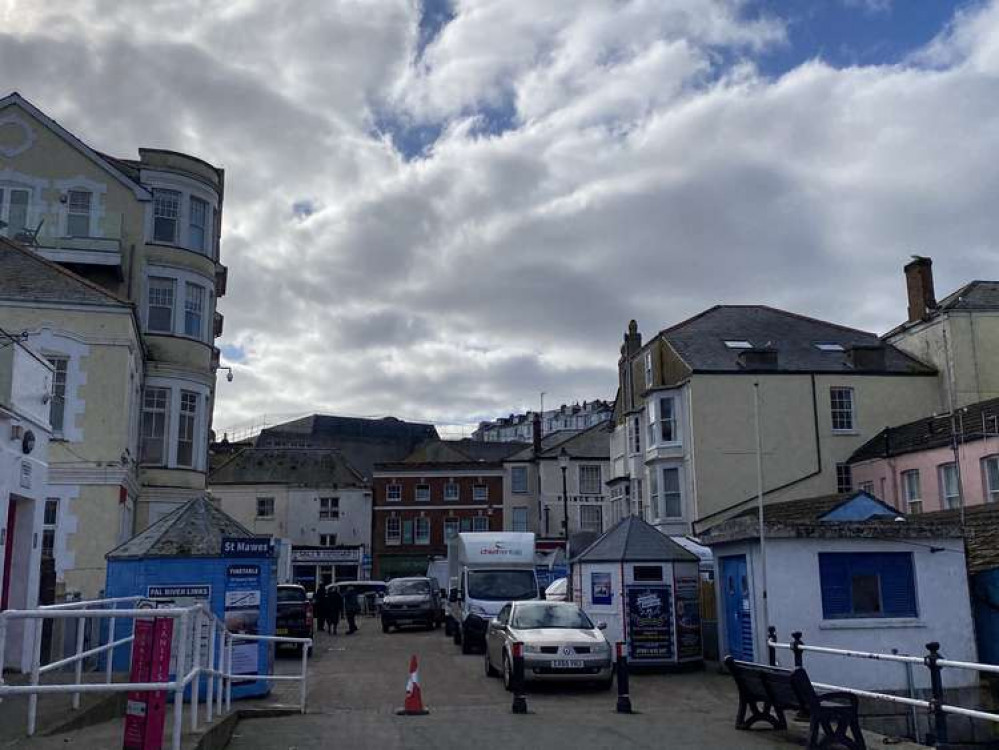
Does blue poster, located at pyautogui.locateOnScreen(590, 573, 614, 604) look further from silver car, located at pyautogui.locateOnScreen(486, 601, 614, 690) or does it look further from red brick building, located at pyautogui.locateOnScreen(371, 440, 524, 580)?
red brick building, located at pyautogui.locateOnScreen(371, 440, 524, 580)

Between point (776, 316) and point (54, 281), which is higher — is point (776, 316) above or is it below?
above

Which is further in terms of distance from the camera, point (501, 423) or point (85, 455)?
point (501, 423)

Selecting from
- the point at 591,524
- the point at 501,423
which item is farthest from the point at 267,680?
the point at 501,423

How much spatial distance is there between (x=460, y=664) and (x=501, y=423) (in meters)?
94.1

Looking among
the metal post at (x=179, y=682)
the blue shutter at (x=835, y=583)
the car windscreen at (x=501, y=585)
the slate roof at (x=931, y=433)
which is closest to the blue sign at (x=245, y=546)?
the metal post at (x=179, y=682)

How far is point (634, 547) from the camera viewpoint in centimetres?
2119

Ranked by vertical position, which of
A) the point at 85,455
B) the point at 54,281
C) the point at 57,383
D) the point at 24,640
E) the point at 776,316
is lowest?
the point at 24,640

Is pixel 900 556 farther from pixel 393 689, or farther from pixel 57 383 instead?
pixel 57 383

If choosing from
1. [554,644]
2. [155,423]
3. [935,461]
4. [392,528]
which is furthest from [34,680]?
[392,528]

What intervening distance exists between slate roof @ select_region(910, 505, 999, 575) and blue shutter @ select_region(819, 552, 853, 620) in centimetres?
195

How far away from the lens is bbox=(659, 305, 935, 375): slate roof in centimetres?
3869

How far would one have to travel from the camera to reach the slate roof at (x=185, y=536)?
15.1m

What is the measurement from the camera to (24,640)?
12.5m

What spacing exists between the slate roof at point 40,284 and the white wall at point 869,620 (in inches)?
650
